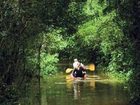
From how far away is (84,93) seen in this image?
73.0ft

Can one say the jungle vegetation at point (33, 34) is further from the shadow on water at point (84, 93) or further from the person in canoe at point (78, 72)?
the person in canoe at point (78, 72)

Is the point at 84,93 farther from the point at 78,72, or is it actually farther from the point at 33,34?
the point at 78,72

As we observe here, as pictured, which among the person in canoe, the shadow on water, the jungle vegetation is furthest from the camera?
the person in canoe

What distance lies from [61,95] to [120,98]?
2860 millimetres

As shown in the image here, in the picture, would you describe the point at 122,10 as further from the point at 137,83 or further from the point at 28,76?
the point at 28,76

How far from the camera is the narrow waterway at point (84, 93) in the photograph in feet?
62.7

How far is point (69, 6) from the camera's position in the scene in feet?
63.5

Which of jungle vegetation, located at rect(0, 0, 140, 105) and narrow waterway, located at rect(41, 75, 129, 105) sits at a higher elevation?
jungle vegetation, located at rect(0, 0, 140, 105)

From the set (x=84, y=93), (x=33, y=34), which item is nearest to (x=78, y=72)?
(x=84, y=93)

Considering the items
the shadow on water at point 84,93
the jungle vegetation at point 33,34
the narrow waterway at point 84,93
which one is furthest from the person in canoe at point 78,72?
the jungle vegetation at point 33,34

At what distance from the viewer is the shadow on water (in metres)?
19.1

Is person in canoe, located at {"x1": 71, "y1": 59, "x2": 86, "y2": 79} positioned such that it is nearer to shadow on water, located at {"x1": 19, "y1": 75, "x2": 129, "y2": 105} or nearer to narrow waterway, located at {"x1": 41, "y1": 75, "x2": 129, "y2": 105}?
narrow waterway, located at {"x1": 41, "y1": 75, "x2": 129, "y2": 105}

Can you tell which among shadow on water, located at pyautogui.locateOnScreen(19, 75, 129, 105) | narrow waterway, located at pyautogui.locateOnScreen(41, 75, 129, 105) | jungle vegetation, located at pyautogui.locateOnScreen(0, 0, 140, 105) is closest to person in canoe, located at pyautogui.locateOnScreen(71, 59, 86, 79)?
narrow waterway, located at pyautogui.locateOnScreen(41, 75, 129, 105)

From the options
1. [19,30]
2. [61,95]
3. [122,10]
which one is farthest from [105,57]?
[19,30]
